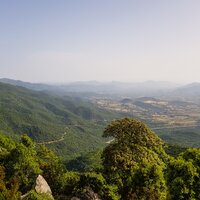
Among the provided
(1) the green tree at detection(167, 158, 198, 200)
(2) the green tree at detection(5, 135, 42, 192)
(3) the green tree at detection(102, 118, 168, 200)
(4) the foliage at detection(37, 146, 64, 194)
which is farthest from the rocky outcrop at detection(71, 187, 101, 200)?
(2) the green tree at detection(5, 135, 42, 192)

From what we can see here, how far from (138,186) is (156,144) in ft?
41.1

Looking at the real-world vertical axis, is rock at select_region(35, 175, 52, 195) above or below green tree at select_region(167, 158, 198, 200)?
below

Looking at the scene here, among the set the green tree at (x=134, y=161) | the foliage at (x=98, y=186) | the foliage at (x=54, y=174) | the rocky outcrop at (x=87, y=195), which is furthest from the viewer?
the foliage at (x=54, y=174)

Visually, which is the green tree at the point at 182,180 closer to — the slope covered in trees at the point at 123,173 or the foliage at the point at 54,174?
the slope covered in trees at the point at 123,173

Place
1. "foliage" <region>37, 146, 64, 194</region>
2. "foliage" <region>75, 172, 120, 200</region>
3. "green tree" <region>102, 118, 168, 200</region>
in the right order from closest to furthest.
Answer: "green tree" <region>102, 118, 168, 200</region>
"foliage" <region>75, 172, 120, 200</region>
"foliage" <region>37, 146, 64, 194</region>

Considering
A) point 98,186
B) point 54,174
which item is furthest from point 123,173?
point 54,174

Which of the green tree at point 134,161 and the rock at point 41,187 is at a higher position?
the green tree at point 134,161

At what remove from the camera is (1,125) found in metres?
191

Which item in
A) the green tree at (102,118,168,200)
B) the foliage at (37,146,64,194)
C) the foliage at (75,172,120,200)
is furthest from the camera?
the foliage at (37,146,64,194)

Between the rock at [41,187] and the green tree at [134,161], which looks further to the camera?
the rock at [41,187]

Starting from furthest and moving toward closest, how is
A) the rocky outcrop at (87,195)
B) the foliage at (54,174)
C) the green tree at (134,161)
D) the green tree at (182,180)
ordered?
the foliage at (54,174) < the green tree at (134,161) < the rocky outcrop at (87,195) < the green tree at (182,180)

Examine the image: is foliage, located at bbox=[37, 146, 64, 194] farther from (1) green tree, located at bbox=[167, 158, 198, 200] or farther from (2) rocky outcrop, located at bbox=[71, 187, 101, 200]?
(1) green tree, located at bbox=[167, 158, 198, 200]

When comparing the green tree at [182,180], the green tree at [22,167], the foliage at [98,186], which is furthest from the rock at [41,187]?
the green tree at [182,180]

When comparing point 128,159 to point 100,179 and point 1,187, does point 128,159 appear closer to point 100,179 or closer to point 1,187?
point 100,179
